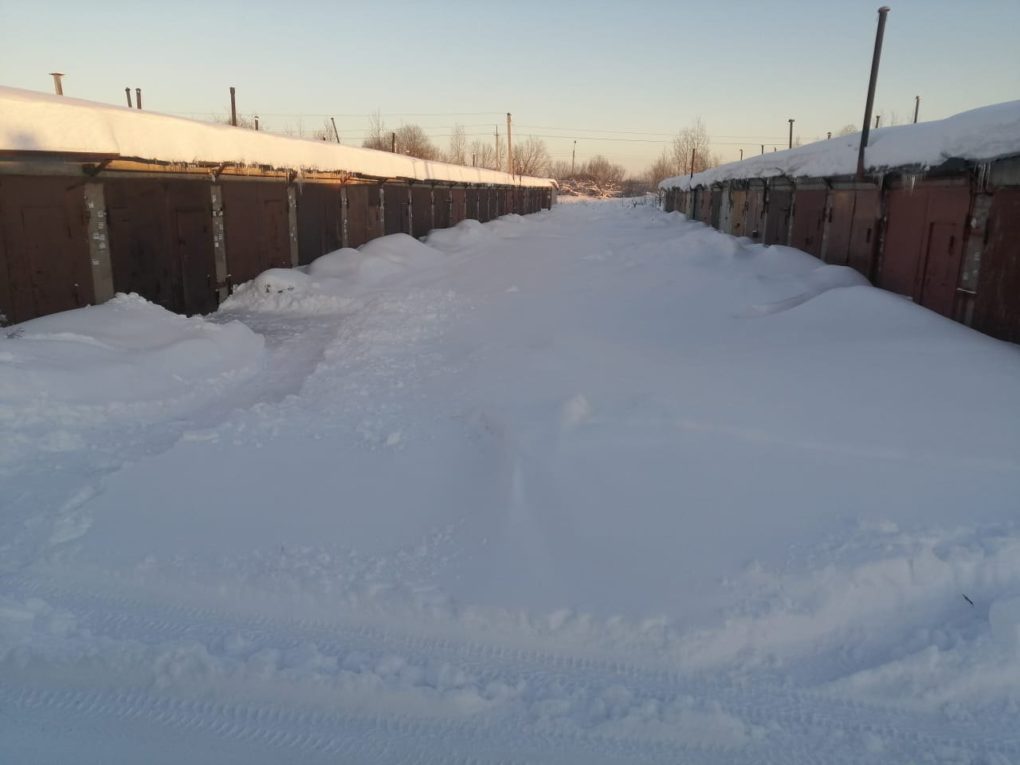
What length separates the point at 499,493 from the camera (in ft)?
17.7

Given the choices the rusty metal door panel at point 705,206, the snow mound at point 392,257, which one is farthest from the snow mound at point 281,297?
the rusty metal door panel at point 705,206

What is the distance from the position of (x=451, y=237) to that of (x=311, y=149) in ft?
30.5

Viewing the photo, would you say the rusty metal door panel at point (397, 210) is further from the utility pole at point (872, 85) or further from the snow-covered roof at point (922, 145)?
the utility pole at point (872, 85)

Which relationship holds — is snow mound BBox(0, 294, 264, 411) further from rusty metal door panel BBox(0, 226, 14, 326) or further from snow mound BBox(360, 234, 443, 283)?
snow mound BBox(360, 234, 443, 283)

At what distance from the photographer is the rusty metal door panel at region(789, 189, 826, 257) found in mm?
13789

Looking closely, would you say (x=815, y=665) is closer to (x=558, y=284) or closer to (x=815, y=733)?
(x=815, y=733)

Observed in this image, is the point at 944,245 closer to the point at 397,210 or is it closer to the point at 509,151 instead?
the point at 397,210

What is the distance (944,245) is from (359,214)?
1361cm

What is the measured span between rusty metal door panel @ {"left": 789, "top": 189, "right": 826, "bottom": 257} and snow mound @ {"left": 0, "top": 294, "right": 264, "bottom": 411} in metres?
10.5

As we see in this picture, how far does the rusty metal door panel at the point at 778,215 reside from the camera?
52.4ft

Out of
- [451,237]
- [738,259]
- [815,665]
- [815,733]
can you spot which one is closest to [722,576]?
[815,665]

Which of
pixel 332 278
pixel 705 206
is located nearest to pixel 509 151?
pixel 705 206

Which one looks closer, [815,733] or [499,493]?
[815,733]

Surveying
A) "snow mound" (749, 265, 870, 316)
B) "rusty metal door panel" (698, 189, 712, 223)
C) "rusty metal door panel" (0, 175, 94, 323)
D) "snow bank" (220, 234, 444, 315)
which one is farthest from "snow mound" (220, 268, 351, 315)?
"rusty metal door panel" (698, 189, 712, 223)
